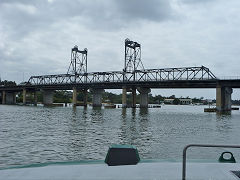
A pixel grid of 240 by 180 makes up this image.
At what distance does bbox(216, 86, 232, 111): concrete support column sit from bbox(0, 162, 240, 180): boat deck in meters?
119

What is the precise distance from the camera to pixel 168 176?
6082 mm

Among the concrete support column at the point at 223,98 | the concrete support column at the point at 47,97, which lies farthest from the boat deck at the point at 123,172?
the concrete support column at the point at 47,97

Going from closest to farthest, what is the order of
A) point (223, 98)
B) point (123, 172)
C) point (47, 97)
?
point (123, 172)
point (223, 98)
point (47, 97)

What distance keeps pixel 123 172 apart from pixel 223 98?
125856 mm

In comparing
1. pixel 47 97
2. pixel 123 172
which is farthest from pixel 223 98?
pixel 123 172

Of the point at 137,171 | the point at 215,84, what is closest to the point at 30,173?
the point at 137,171

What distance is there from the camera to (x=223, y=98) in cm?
12338

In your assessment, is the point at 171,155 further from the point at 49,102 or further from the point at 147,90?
the point at 49,102

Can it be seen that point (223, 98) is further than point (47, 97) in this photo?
No

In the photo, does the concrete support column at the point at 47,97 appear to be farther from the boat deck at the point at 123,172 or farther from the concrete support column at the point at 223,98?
the boat deck at the point at 123,172

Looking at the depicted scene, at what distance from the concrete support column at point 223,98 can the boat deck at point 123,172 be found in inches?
4684

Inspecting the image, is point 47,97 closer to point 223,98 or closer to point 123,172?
point 223,98

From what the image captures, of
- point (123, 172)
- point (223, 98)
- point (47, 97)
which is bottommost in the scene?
point (123, 172)

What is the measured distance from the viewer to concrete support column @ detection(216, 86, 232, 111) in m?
119
